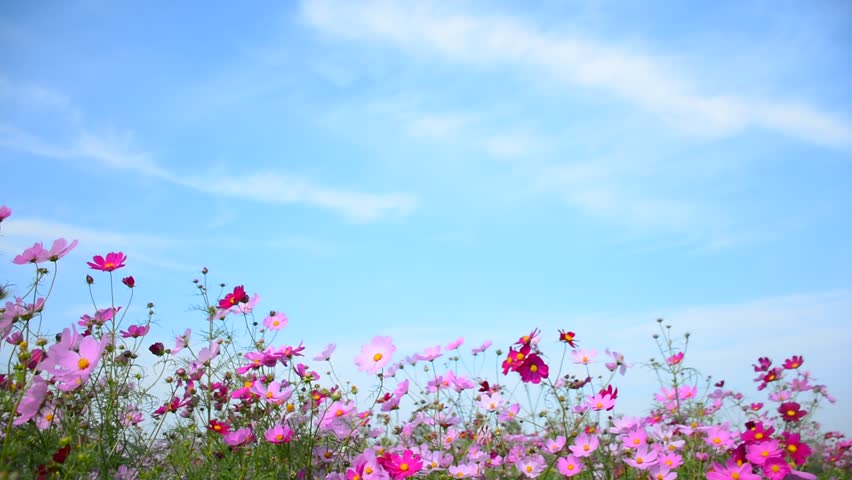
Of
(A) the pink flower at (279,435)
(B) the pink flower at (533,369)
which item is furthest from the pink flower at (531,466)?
(A) the pink flower at (279,435)

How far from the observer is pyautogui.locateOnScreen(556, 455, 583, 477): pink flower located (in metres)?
2.72

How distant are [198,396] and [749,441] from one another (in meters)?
2.23

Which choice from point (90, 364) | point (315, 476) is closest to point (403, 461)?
point (315, 476)

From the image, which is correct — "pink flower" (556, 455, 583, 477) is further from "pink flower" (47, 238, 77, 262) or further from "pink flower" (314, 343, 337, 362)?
"pink flower" (47, 238, 77, 262)

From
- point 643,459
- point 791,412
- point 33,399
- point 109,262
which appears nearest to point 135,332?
point 109,262

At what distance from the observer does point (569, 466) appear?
276cm

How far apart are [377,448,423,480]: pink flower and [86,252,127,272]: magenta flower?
4.16ft

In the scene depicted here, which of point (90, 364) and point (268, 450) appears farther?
point (268, 450)

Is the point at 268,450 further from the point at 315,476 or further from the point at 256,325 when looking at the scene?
the point at 256,325

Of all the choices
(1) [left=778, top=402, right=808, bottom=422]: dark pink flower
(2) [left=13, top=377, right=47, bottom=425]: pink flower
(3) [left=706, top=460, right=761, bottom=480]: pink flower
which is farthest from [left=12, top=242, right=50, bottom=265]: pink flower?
(1) [left=778, top=402, right=808, bottom=422]: dark pink flower

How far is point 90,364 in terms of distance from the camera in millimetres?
2033

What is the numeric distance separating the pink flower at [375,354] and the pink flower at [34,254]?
1226 millimetres

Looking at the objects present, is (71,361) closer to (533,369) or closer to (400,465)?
(400,465)

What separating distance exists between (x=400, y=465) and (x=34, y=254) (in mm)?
1545
